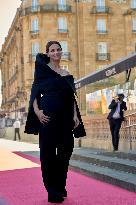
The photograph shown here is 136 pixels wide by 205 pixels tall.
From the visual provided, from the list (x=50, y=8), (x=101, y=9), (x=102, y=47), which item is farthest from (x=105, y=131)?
(x=101, y=9)

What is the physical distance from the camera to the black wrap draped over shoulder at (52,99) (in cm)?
624

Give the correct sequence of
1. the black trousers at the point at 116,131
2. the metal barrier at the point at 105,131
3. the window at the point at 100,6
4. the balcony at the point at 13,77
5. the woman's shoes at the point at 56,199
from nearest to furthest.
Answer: the woman's shoes at the point at 56,199
the metal barrier at the point at 105,131
the black trousers at the point at 116,131
the window at the point at 100,6
the balcony at the point at 13,77

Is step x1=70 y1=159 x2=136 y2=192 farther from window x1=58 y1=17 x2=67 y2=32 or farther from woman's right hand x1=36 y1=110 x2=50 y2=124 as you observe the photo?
window x1=58 y1=17 x2=67 y2=32

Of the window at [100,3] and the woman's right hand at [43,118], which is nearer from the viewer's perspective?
the woman's right hand at [43,118]

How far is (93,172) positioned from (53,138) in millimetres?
3846

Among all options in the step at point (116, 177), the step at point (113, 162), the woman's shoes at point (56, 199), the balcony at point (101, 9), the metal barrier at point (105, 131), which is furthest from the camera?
the balcony at point (101, 9)

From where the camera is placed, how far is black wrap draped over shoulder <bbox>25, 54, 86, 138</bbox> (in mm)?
6238

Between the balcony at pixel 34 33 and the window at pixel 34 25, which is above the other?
the window at pixel 34 25

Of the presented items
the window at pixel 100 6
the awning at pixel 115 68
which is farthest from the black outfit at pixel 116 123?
the window at pixel 100 6

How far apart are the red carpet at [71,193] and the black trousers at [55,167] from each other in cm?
21

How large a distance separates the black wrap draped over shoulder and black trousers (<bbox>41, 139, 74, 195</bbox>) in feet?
0.74

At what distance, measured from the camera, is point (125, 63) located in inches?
538

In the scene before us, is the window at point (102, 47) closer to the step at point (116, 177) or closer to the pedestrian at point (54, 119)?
the step at point (116, 177)

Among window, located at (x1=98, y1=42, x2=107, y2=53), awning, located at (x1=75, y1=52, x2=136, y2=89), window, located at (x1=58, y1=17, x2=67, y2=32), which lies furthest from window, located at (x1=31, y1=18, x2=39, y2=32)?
awning, located at (x1=75, y1=52, x2=136, y2=89)
